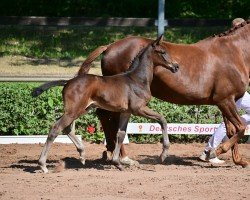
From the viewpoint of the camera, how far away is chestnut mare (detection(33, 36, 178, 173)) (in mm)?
10539

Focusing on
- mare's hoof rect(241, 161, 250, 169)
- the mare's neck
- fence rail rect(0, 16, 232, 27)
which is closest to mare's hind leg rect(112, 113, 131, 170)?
the mare's neck

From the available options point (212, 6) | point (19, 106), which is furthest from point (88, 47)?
point (19, 106)

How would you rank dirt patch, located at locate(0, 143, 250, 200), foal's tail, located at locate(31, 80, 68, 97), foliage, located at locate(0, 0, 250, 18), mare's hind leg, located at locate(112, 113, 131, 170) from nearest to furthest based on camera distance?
dirt patch, located at locate(0, 143, 250, 200) → foal's tail, located at locate(31, 80, 68, 97) → mare's hind leg, located at locate(112, 113, 131, 170) → foliage, located at locate(0, 0, 250, 18)

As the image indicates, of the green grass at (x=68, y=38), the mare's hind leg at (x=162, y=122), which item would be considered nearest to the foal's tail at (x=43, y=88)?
the mare's hind leg at (x=162, y=122)

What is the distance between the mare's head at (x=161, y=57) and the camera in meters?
11.0

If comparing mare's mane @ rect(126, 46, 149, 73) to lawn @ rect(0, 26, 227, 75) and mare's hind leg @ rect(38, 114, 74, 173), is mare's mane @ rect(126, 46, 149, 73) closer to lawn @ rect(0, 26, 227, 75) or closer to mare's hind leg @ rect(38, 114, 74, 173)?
mare's hind leg @ rect(38, 114, 74, 173)

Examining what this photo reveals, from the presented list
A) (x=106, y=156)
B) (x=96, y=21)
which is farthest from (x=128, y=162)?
(x=96, y=21)

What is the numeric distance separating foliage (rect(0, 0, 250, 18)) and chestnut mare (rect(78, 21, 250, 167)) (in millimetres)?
16276

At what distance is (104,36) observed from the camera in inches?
985

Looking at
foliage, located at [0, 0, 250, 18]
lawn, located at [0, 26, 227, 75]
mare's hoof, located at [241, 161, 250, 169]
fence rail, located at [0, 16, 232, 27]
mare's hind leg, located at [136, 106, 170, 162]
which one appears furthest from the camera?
foliage, located at [0, 0, 250, 18]

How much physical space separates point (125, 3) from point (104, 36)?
3.74 metres

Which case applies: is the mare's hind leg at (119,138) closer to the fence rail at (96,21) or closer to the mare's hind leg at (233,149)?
the mare's hind leg at (233,149)

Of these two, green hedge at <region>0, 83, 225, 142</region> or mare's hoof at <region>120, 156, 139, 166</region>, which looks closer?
mare's hoof at <region>120, 156, 139, 166</region>

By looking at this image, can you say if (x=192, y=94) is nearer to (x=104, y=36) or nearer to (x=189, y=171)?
(x=189, y=171)
